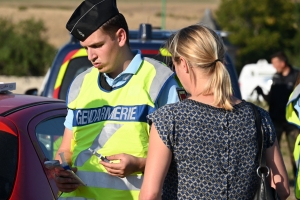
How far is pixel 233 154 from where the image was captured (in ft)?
9.53

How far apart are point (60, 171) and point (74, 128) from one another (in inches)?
8.4

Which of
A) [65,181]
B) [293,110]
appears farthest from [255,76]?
[65,181]

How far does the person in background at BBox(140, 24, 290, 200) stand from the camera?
2873 millimetres

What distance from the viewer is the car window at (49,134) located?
4012 mm

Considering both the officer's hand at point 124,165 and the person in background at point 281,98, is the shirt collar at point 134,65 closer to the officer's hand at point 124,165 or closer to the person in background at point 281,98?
the officer's hand at point 124,165

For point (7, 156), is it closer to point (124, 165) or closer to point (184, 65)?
point (124, 165)

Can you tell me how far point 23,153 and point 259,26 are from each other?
129ft

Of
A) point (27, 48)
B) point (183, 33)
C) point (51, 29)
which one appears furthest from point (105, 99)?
point (51, 29)

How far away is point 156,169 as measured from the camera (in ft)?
9.30

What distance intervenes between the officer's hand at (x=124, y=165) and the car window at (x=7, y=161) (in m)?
0.67

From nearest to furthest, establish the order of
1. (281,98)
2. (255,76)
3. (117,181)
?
(117,181) < (281,98) < (255,76)

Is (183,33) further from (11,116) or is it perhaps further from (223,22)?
(223,22)

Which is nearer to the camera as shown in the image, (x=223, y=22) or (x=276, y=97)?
(x=276, y=97)

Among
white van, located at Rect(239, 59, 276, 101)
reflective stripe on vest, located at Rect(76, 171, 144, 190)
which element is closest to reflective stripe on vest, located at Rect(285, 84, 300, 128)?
reflective stripe on vest, located at Rect(76, 171, 144, 190)
